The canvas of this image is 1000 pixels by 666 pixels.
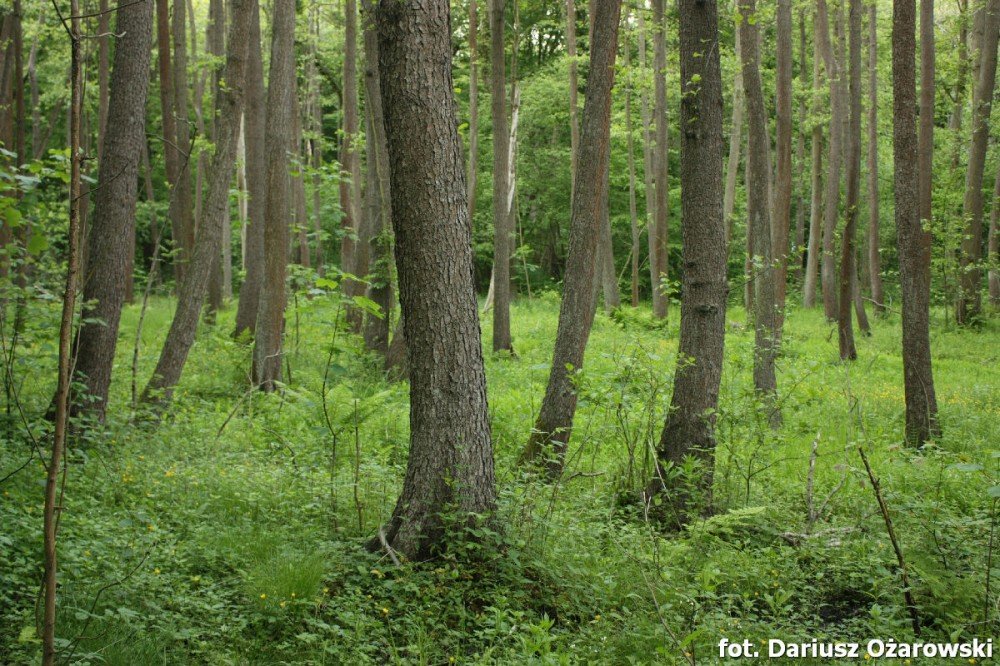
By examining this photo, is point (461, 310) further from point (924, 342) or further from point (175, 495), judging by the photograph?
point (924, 342)

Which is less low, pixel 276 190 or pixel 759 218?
pixel 276 190

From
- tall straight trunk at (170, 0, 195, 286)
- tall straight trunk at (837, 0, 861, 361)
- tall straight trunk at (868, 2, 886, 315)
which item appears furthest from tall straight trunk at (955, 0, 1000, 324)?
tall straight trunk at (170, 0, 195, 286)

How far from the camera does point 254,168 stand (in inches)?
480

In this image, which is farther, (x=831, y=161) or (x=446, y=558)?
(x=831, y=161)

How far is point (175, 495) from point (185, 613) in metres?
1.73

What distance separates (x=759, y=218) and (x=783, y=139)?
Answer: 2580 millimetres

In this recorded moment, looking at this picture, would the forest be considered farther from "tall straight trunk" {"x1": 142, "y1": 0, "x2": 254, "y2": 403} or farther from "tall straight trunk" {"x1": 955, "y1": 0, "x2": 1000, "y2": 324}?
"tall straight trunk" {"x1": 955, "y1": 0, "x2": 1000, "y2": 324}

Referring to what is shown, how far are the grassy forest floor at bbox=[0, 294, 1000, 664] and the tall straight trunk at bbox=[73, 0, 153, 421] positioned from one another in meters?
0.53

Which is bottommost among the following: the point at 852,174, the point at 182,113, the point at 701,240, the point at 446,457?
the point at 446,457

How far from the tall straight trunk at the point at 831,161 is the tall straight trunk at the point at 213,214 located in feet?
40.3

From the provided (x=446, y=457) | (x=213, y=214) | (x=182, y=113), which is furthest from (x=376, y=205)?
(x=446, y=457)

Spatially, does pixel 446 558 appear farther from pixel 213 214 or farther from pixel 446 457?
pixel 213 214

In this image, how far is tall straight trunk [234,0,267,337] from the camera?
39.7ft

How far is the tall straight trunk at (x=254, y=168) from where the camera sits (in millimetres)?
12109
